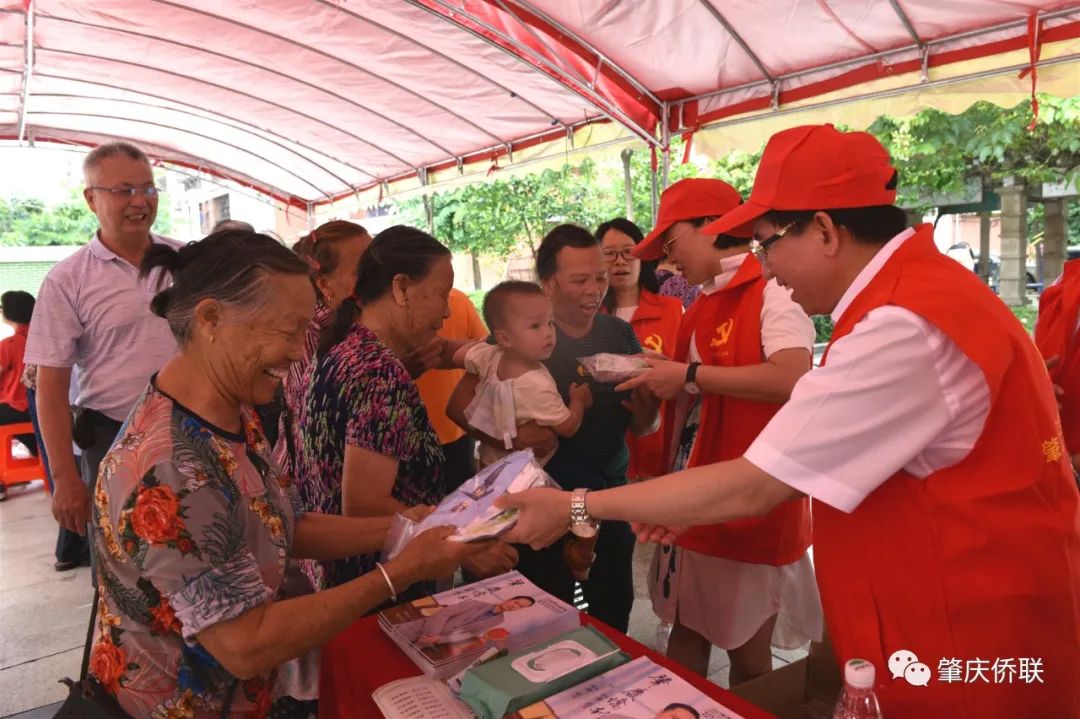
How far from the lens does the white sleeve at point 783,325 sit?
2.07 m

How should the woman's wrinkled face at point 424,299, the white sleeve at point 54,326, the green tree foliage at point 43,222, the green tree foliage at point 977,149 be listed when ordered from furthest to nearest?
the green tree foliage at point 43,222 < the green tree foliage at point 977,149 < the white sleeve at point 54,326 < the woman's wrinkled face at point 424,299

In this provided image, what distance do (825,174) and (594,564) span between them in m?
1.71

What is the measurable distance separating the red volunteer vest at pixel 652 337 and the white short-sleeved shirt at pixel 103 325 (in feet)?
6.71

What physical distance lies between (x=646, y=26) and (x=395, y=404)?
4.08 m

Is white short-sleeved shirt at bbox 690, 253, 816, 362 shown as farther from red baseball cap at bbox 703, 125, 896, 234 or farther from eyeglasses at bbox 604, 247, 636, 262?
eyeglasses at bbox 604, 247, 636, 262

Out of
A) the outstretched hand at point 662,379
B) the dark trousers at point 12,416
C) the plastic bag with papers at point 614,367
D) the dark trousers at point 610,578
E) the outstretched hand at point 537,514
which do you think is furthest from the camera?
the dark trousers at point 12,416

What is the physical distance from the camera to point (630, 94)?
558 cm

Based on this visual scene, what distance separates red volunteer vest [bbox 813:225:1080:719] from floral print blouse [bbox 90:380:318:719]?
1.05 meters

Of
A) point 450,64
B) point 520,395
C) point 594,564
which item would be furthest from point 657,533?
point 450,64

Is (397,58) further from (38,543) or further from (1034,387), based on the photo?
(1034,387)

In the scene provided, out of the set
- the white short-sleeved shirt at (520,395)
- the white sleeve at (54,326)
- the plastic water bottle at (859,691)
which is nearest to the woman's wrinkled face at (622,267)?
the white short-sleeved shirt at (520,395)

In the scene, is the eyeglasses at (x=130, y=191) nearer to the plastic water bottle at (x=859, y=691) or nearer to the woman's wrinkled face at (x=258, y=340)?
the woman's wrinkled face at (x=258, y=340)

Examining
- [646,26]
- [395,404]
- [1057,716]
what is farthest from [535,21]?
[1057,716]

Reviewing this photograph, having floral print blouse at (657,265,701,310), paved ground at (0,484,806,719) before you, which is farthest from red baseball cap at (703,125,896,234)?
floral print blouse at (657,265,701,310)
